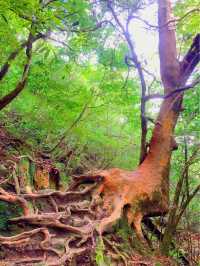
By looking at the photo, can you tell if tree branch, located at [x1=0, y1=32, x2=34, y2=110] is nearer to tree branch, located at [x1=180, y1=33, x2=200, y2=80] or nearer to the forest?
the forest

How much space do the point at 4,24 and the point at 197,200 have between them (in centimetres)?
973

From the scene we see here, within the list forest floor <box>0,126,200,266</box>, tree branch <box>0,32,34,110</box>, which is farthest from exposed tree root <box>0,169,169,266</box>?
tree branch <box>0,32,34,110</box>

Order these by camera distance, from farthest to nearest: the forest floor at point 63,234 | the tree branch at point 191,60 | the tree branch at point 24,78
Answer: the tree branch at point 191,60, the tree branch at point 24,78, the forest floor at point 63,234

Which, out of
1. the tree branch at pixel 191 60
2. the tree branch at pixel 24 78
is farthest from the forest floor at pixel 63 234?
the tree branch at pixel 191 60

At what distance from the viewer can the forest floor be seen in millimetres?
4973

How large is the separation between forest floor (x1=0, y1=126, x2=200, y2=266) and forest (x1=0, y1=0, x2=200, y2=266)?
2cm

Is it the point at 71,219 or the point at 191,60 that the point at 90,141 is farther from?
the point at 71,219

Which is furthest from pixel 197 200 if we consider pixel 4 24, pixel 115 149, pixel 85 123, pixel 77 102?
pixel 4 24

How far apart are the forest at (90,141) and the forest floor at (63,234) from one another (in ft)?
0.07

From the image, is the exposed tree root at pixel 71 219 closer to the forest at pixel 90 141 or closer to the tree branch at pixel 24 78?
the forest at pixel 90 141

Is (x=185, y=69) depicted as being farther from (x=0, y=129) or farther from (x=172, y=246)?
(x=0, y=129)

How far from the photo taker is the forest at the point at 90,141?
568 cm

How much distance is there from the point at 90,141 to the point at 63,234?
8.13 m

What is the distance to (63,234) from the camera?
5652 millimetres
